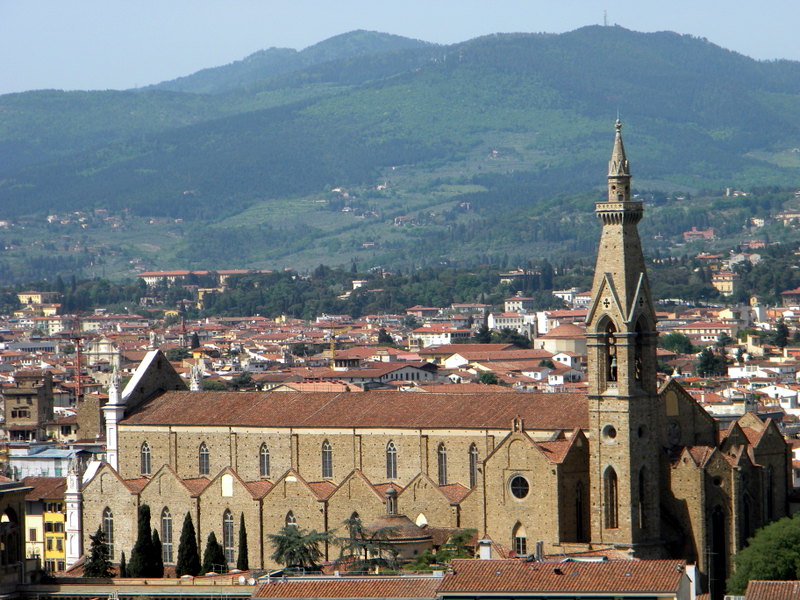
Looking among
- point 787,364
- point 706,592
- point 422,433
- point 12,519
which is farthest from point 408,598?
point 787,364

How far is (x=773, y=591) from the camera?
39.5m

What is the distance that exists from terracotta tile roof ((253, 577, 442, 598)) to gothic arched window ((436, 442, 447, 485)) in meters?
15.8

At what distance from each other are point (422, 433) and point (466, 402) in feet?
5.44

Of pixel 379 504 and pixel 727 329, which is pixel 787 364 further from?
A: pixel 379 504

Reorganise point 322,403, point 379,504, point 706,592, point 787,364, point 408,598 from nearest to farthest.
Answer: point 408,598 < point 706,592 < point 379,504 < point 322,403 < point 787,364

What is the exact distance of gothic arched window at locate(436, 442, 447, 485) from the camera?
58750 millimetres

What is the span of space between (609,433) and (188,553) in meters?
12.1

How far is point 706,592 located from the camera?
53375mm

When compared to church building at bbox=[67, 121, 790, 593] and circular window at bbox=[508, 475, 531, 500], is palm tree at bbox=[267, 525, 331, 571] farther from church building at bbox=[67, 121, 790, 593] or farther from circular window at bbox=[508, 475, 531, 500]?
circular window at bbox=[508, 475, 531, 500]

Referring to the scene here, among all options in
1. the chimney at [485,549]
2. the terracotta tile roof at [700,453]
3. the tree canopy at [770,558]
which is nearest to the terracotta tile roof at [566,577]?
the chimney at [485,549]

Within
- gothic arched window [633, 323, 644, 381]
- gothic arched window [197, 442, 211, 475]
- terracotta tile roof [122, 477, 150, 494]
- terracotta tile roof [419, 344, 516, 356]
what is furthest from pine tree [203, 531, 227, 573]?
terracotta tile roof [419, 344, 516, 356]

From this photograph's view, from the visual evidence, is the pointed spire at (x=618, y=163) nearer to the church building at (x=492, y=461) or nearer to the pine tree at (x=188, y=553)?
the church building at (x=492, y=461)

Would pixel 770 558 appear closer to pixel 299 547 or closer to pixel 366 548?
pixel 366 548

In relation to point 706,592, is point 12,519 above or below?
above
